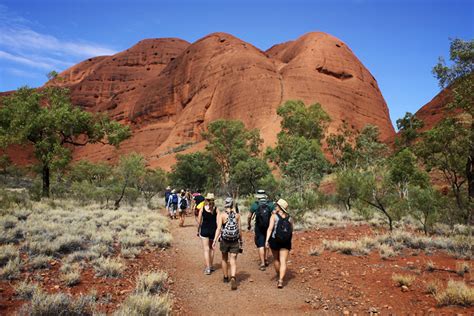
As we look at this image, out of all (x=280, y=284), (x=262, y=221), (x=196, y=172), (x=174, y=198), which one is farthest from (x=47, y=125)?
A: (x=196, y=172)

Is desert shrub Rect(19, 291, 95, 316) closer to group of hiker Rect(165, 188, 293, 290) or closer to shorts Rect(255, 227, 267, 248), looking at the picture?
group of hiker Rect(165, 188, 293, 290)

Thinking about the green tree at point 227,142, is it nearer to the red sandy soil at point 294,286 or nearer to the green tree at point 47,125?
the green tree at point 47,125

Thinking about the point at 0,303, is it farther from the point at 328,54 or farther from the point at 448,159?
the point at 328,54

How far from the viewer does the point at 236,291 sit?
627 cm

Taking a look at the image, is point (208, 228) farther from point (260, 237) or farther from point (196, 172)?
point (196, 172)

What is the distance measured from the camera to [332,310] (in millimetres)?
5375

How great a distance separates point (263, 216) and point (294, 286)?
1553mm

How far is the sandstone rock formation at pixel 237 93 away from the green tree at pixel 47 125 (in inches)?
1182

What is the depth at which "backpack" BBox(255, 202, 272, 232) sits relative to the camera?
711 centimetres

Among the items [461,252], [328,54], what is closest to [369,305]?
[461,252]

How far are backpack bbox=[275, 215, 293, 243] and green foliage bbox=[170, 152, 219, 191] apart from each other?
30.7 meters

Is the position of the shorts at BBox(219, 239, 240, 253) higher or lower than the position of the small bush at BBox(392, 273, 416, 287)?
higher

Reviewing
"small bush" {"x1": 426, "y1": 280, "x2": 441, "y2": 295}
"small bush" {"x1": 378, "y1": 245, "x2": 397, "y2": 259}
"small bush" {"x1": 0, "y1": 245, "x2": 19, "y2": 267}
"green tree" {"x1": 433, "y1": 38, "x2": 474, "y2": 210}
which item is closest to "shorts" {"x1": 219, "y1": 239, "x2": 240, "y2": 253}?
"small bush" {"x1": 426, "y1": 280, "x2": 441, "y2": 295}

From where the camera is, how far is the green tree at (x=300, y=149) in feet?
91.6
